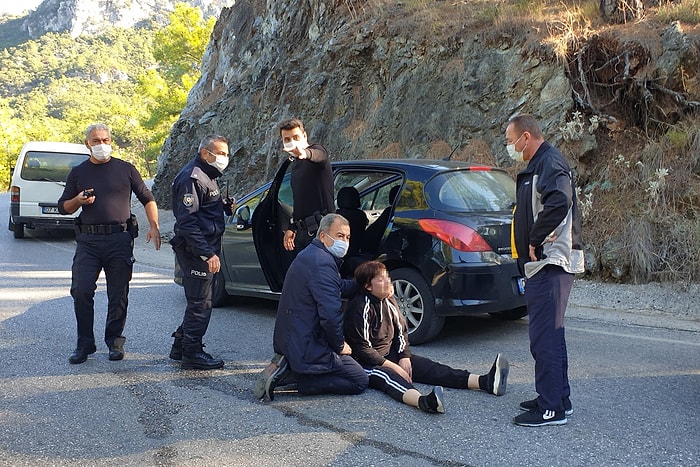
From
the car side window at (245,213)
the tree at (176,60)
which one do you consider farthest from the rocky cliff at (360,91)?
the tree at (176,60)

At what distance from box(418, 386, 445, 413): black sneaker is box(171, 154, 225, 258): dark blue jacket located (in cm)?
211

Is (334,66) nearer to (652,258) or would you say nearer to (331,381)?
(652,258)

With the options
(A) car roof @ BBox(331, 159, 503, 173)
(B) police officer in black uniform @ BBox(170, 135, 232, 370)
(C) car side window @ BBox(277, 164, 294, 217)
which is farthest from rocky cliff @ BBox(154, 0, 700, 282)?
(B) police officer in black uniform @ BBox(170, 135, 232, 370)

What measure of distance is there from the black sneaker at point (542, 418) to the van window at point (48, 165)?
44.0 feet

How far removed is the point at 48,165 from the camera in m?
15.3

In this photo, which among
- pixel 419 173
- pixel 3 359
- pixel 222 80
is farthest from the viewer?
pixel 222 80

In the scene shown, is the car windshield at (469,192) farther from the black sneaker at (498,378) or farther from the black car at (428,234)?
the black sneaker at (498,378)

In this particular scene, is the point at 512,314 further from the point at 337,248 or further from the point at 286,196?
the point at 337,248

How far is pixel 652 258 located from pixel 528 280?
15.6 feet

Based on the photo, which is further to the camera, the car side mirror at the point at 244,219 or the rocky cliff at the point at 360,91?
the rocky cliff at the point at 360,91

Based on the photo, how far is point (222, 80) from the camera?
980 inches

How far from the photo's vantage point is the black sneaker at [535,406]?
14.2ft

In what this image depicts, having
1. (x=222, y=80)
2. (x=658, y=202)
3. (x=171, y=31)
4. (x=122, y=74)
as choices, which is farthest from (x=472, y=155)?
(x=122, y=74)

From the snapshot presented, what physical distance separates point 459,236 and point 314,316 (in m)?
1.73
